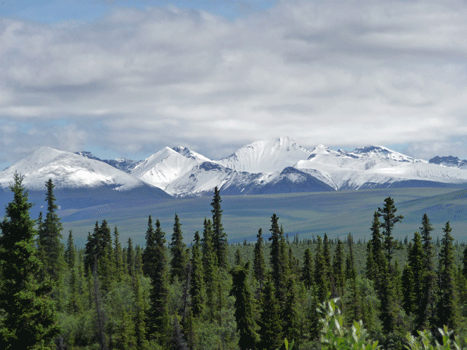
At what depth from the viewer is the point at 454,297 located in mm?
66875

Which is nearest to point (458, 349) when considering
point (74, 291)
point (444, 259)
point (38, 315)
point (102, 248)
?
point (38, 315)

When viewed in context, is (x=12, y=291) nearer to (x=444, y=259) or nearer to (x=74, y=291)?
(x=444, y=259)

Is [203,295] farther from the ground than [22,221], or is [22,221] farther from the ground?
[22,221]

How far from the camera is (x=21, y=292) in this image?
29.5 m

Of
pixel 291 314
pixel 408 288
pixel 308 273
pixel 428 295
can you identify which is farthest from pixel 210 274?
pixel 428 295

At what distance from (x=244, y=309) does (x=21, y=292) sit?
31.6 m

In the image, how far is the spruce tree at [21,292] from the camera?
97.6 ft

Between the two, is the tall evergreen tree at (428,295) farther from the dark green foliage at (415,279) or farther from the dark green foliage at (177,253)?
the dark green foliage at (177,253)

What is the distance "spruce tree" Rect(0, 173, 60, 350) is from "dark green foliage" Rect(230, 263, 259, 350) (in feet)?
93.2

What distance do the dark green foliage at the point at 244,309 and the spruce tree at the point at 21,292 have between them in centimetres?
2841

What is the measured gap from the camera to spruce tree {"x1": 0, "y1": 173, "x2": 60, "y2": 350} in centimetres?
2973

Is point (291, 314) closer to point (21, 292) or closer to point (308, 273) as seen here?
point (21, 292)

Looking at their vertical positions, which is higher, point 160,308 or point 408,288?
point 160,308

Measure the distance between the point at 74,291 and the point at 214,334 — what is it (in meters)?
32.7
